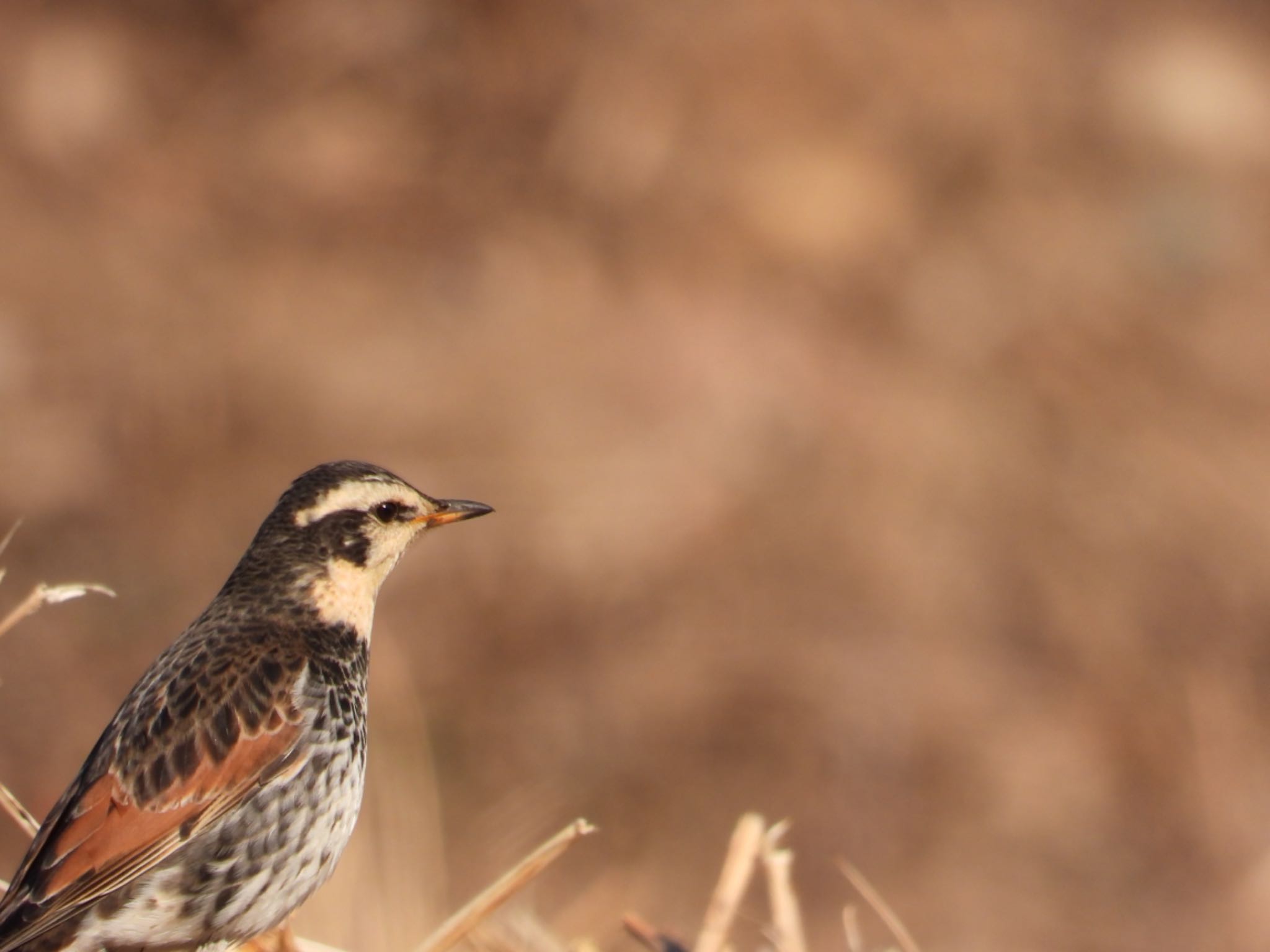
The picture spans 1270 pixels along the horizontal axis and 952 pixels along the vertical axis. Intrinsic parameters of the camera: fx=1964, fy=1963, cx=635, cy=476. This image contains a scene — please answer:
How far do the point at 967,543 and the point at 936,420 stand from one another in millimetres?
1001

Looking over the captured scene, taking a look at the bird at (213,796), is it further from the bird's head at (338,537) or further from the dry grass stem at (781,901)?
the dry grass stem at (781,901)

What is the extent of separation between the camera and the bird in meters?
5.02

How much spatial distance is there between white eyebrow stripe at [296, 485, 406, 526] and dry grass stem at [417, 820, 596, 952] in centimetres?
113

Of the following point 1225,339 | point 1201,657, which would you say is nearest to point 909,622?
point 1201,657

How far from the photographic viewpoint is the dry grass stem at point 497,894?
518cm

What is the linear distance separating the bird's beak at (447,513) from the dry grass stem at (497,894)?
102 centimetres

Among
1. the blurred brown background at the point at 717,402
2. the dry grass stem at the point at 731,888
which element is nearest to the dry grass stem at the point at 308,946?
the dry grass stem at the point at 731,888

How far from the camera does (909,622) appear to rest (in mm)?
13797

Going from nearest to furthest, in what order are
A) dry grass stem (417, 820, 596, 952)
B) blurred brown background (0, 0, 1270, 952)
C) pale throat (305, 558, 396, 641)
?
dry grass stem (417, 820, 596, 952) → pale throat (305, 558, 396, 641) → blurred brown background (0, 0, 1270, 952)

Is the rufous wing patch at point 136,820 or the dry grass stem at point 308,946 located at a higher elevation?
the rufous wing patch at point 136,820

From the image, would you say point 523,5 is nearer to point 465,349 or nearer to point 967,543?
point 465,349

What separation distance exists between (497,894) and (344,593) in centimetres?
102

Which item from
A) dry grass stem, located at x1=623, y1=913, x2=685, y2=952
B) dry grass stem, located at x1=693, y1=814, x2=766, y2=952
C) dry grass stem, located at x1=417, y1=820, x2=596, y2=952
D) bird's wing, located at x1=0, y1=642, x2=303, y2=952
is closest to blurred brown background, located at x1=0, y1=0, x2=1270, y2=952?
dry grass stem, located at x1=623, y1=913, x2=685, y2=952

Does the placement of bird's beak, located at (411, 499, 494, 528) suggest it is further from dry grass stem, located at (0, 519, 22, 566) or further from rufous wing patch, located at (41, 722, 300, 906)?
dry grass stem, located at (0, 519, 22, 566)
